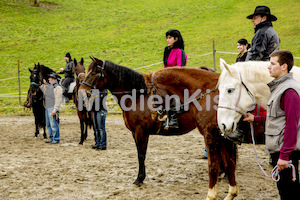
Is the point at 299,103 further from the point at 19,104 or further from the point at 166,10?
the point at 166,10

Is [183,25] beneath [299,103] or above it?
A: above

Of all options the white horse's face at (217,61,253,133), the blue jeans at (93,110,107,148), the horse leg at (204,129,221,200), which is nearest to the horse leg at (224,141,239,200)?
the horse leg at (204,129,221,200)

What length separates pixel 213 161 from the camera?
145 inches

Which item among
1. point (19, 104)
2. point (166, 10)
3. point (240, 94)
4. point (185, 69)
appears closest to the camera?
point (240, 94)

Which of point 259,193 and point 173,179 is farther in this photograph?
point 173,179

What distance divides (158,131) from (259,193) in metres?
1.74

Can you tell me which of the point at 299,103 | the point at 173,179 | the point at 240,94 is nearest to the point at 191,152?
the point at 173,179

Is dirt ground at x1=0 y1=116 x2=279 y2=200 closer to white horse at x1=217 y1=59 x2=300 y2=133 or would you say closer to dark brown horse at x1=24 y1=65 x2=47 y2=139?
dark brown horse at x1=24 y1=65 x2=47 y2=139

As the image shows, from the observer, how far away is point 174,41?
4.99 metres

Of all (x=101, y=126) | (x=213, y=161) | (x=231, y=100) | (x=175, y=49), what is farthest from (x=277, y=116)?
(x=101, y=126)

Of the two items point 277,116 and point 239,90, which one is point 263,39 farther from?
point 277,116

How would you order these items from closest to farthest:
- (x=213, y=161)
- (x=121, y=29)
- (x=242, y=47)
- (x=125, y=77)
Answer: (x=213, y=161) < (x=125, y=77) < (x=242, y=47) < (x=121, y=29)

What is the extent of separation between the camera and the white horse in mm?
2959

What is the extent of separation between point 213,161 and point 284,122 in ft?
4.53
